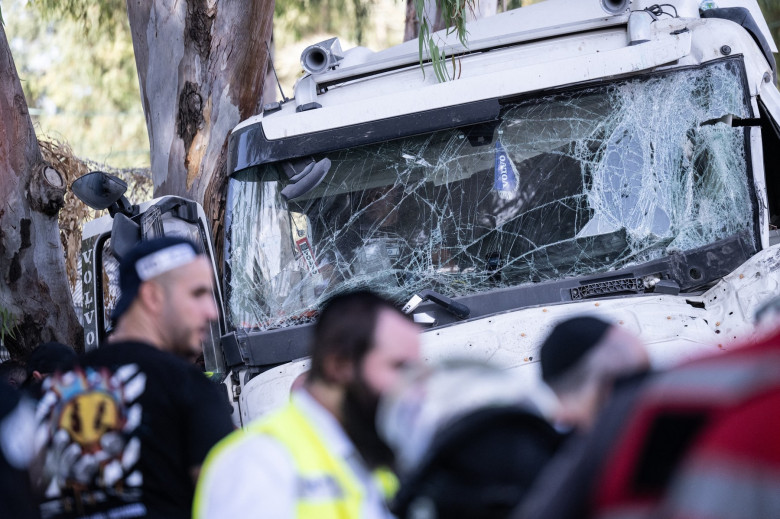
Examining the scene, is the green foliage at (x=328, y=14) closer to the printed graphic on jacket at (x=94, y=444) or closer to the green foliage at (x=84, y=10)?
the green foliage at (x=84, y=10)

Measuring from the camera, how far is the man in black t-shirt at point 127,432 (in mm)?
2475

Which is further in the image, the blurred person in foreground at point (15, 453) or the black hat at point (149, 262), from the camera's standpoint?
the black hat at point (149, 262)

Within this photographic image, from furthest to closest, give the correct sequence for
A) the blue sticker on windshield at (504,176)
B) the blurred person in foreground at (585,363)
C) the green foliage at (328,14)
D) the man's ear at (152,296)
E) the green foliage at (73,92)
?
the green foliage at (73,92)
the green foliage at (328,14)
the blue sticker on windshield at (504,176)
the man's ear at (152,296)
the blurred person in foreground at (585,363)

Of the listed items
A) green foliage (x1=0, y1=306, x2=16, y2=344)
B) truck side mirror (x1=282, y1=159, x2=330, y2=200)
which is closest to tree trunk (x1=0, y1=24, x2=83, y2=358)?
green foliage (x1=0, y1=306, x2=16, y2=344)

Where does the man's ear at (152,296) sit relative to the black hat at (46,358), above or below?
above

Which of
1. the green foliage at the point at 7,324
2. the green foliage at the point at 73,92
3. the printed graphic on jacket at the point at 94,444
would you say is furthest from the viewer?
the green foliage at the point at 73,92

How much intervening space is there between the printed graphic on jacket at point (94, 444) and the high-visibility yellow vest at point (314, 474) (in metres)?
0.42

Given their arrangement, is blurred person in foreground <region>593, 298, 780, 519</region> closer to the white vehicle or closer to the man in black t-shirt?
the man in black t-shirt

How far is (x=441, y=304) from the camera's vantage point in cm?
488

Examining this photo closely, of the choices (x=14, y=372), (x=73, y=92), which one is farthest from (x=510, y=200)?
(x=73, y=92)

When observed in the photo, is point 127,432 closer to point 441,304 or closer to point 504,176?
point 441,304

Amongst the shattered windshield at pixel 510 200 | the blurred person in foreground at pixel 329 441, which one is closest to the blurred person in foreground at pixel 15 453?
the blurred person in foreground at pixel 329 441

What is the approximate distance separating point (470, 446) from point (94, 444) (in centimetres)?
119

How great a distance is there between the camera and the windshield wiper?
4.80m
